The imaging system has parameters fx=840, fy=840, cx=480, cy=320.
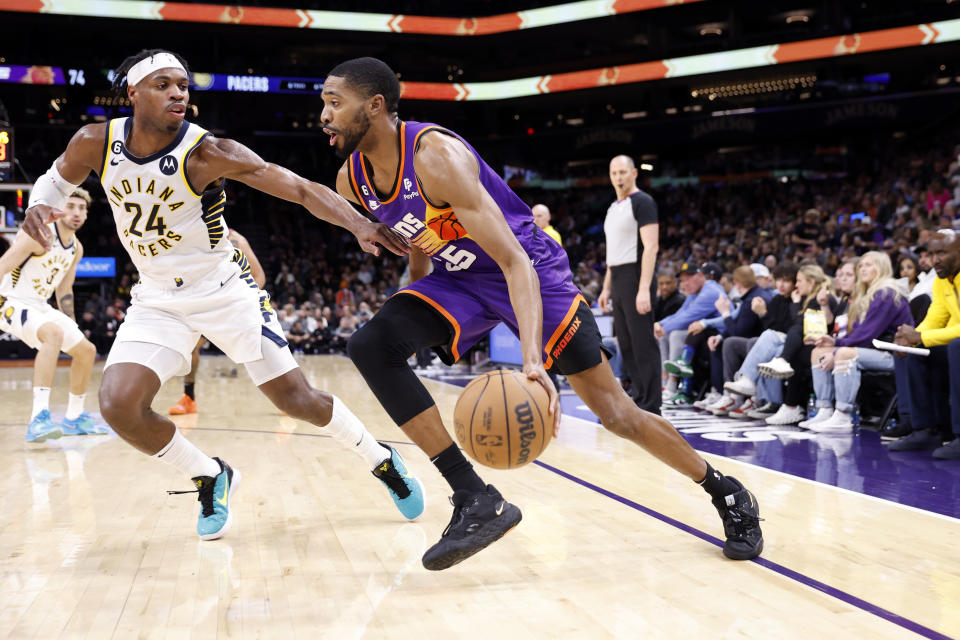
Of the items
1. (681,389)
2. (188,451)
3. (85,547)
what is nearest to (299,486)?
(188,451)

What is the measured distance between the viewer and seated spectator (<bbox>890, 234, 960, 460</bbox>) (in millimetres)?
5129

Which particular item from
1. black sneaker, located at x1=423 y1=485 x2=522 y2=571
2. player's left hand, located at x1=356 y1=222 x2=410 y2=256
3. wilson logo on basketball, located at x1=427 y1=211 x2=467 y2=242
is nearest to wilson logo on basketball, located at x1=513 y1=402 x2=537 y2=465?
black sneaker, located at x1=423 y1=485 x2=522 y2=571

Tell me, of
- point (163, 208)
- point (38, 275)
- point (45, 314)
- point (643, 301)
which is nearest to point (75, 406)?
point (45, 314)

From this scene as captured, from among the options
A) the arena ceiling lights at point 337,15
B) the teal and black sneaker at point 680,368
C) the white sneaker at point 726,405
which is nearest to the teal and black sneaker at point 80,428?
the teal and black sneaker at point 680,368

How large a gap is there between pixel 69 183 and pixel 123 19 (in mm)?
23503

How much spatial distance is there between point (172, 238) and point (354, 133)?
1.06 metres

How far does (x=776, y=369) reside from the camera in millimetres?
6445

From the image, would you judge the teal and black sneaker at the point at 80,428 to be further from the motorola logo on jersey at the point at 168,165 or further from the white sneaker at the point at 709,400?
the white sneaker at the point at 709,400

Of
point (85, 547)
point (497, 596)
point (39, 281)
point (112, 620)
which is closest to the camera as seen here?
point (112, 620)

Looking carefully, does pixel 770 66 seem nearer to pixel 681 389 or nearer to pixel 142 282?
pixel 681 389

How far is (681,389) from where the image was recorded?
8.15m

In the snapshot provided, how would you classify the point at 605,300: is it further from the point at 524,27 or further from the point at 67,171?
the point at 524,27

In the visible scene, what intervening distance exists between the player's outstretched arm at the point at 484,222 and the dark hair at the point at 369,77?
237 mm

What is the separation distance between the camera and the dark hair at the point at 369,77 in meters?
2.87
